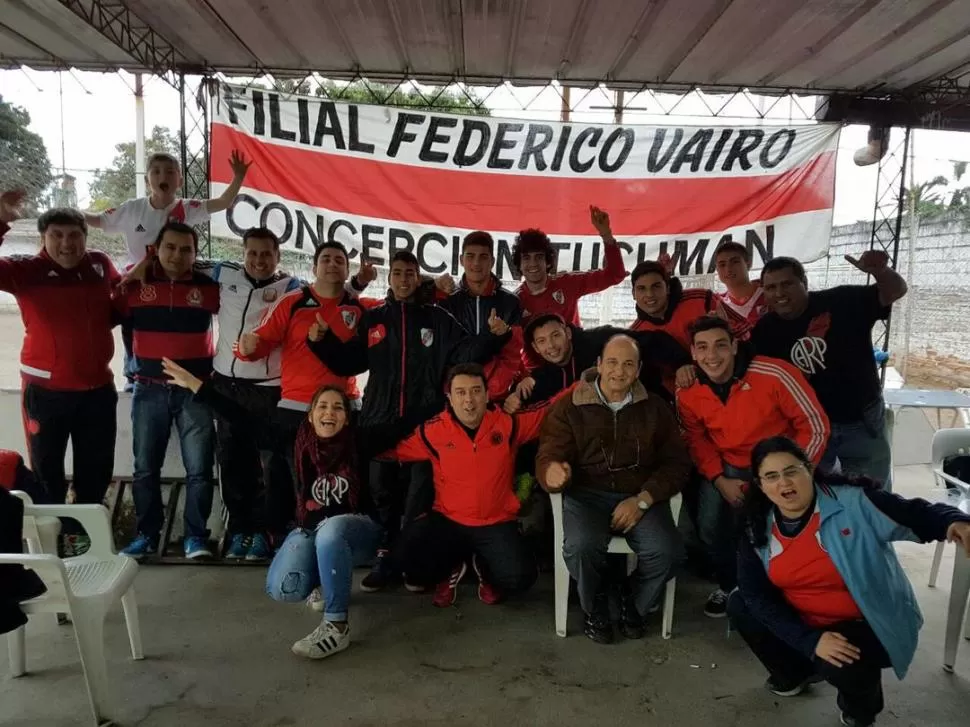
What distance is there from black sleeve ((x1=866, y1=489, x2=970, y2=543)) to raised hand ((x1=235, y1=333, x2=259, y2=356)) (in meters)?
2.42

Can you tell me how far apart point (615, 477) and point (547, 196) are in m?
2.51

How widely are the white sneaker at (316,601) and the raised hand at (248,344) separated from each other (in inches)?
42.2

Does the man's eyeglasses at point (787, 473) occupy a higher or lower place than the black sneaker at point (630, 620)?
higher

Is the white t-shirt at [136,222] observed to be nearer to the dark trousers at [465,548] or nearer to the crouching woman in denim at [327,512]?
the crouching woman in denim at [327,512]

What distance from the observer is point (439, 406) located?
113 inches

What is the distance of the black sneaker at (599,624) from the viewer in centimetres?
245

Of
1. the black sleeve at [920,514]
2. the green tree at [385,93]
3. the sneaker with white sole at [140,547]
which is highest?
the green tree at [385,93]

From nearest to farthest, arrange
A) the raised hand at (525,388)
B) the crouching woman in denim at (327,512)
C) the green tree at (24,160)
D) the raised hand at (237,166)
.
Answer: the crouching woman in denim at (327,512) → the raised hand at (525,388) → the raised hand at (237,166) → the green tree at (24,160)

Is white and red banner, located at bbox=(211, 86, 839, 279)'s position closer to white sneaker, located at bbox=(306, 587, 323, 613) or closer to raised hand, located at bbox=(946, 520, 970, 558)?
white sneaker, located at bbox=(306, 587, 323, 613)

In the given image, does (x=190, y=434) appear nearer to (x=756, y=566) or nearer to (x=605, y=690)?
(x=605, y=690)

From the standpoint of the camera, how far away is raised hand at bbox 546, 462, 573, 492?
247 cm

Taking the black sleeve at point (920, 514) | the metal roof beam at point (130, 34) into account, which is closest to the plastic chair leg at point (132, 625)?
the black sleeve at point (920, 514)

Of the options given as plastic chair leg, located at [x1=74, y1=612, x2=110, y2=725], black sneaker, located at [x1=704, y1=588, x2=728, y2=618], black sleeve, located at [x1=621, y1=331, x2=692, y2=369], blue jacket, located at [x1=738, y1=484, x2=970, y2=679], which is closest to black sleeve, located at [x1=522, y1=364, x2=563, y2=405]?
black sleeve, located at [x1=621, y1=331, x2=692, y2=369]

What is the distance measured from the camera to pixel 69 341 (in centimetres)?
293
